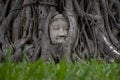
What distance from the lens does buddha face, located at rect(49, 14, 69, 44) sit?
6.19m

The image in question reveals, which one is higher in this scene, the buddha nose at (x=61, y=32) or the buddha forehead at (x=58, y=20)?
the buddha forehead at (x=58, y=20)

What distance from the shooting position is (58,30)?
626 centimetres

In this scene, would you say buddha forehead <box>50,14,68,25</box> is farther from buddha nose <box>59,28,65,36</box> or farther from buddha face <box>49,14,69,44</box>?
buddha nose <box>59,28,65,36</box>

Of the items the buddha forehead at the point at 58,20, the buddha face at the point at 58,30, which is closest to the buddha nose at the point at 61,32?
the buddha face at the point at 58,30

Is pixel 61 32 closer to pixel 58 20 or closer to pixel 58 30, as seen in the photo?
pixel 58 30

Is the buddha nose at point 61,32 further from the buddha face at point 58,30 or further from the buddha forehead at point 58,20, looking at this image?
the buddha forehead at point 58,20

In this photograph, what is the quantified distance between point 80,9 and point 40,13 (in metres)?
0.80

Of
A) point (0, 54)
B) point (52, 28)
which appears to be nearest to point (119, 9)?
point (52, 28)

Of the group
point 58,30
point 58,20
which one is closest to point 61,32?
point 58,30

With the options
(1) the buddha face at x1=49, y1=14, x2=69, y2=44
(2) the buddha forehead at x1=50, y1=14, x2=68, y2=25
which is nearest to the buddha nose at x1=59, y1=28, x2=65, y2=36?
(1) the buddha face at x1=49, y1=14, x2=69, y2=44

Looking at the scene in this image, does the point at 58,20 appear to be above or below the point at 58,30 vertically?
above

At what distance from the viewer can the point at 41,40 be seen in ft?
19.5

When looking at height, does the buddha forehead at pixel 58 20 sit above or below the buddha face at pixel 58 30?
above

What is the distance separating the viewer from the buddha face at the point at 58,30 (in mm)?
6191
